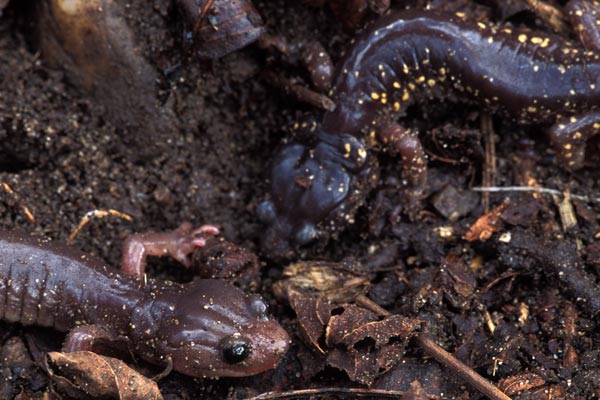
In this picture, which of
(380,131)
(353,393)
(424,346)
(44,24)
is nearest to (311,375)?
(353,393)

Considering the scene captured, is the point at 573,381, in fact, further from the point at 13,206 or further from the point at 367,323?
the point at 13,206

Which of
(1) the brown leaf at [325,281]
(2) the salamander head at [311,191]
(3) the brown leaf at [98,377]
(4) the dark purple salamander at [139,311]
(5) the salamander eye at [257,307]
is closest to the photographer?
(3) the brown leaf at [98,377]

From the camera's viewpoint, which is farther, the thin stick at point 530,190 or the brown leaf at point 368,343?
the thin stick at point 530,190

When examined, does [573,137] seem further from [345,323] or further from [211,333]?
[211,333]

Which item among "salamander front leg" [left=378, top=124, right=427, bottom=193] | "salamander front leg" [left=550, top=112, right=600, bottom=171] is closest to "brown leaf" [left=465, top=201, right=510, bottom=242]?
"salamander front leg" [left=378, top=124, right=427, bottom=193]

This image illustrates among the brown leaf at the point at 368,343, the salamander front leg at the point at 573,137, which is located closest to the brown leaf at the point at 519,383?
the brown leaf at the point at 368,343

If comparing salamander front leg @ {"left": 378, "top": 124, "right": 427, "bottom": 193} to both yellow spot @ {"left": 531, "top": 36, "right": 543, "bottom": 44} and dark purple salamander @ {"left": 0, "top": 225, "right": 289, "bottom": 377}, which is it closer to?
yellow spot @ {"left": 531, "top": 36, "right": 543, "bottom": 44}

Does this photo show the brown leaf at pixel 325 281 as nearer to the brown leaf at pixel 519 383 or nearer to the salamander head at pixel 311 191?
the salamander head at pixel 311 191
